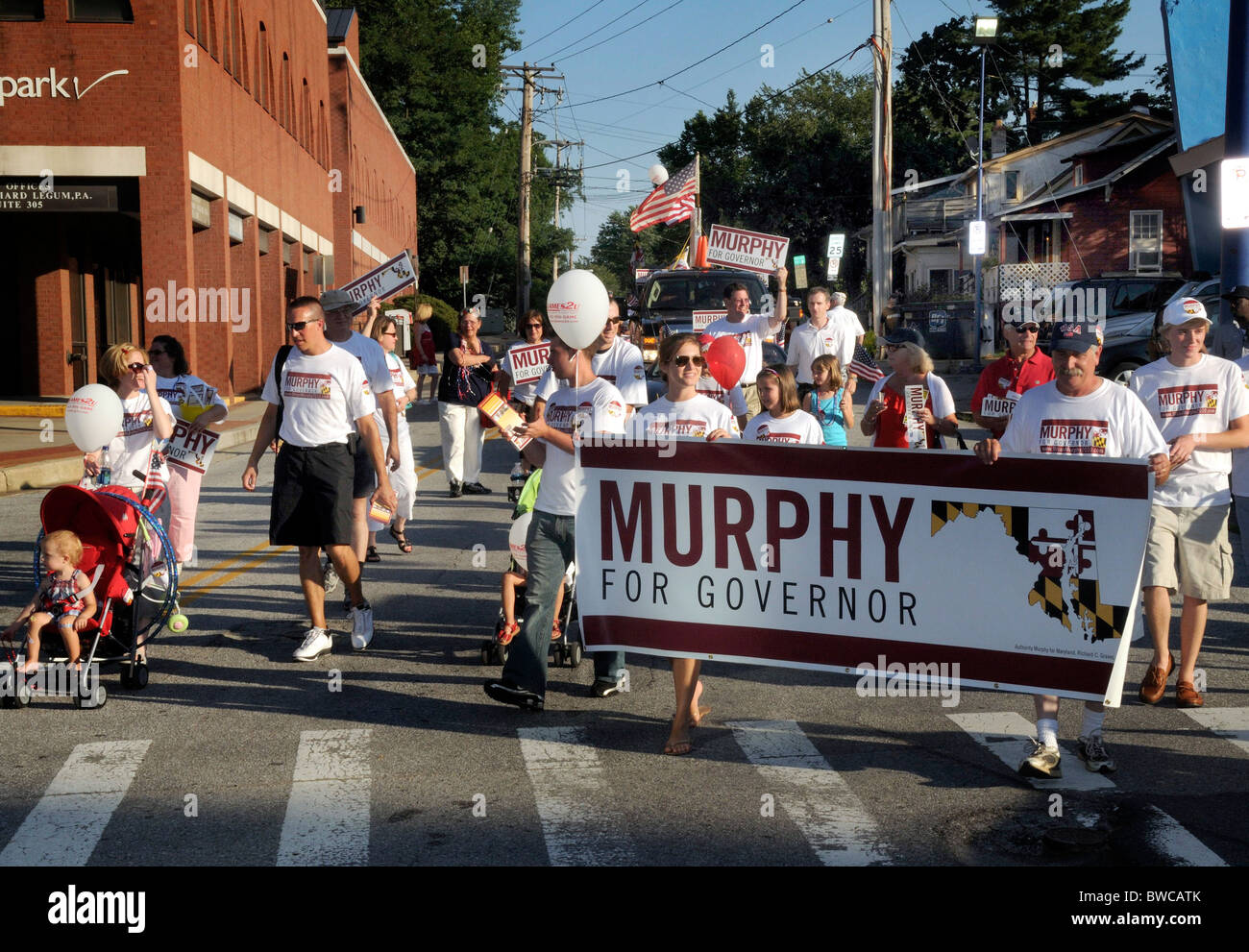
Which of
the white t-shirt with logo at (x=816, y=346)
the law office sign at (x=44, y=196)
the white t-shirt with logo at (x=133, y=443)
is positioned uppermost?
the law office sign at (x=44, y=196)

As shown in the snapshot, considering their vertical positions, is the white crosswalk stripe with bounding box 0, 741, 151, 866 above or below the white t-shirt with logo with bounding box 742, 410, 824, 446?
below

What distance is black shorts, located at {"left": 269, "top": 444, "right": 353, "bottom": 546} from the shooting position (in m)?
7.97

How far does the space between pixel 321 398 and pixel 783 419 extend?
2778mm

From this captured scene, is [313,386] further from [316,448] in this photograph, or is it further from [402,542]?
[402,542]

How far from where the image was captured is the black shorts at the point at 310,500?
797 centimetres

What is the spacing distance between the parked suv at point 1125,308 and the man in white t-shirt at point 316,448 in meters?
17.6

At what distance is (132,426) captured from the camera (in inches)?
354

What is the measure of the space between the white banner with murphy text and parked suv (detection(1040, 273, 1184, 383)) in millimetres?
17807

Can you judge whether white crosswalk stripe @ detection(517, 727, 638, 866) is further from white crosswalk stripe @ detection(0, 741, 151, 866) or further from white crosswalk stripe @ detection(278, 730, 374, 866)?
white crosswalk stripe @ detection(0, 741, 151, 866)

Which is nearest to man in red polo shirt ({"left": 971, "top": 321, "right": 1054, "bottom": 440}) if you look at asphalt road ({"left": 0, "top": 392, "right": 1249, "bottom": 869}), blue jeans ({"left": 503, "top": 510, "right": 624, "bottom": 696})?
asphalt road ({"left": 0, "top": 392, "right": 1249, "bottom": 869})

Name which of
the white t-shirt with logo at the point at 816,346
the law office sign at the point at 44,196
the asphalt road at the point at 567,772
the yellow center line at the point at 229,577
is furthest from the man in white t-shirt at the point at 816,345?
the law office sign at the point at 44,196

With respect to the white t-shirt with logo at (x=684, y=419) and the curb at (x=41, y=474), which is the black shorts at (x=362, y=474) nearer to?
the white t-shirt with logo at (x=684, y=419)

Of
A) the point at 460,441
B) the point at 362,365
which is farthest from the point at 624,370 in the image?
the point at 460,441

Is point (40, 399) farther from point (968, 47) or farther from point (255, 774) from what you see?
point (968, 47)
